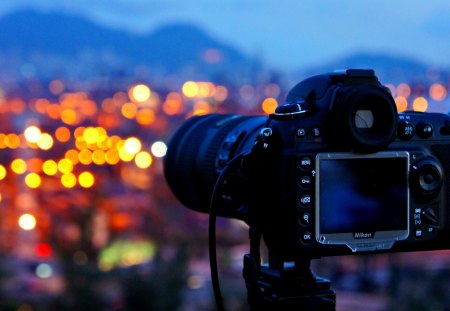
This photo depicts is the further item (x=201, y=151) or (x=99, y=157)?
(x=99, y=157)

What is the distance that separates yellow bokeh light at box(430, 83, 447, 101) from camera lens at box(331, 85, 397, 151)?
8.90 feet

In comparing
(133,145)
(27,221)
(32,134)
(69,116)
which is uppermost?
(69,116)

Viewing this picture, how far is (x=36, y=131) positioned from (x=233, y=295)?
6.14 m

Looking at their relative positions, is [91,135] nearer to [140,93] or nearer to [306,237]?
[140,93]

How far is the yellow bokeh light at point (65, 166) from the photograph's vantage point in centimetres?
908

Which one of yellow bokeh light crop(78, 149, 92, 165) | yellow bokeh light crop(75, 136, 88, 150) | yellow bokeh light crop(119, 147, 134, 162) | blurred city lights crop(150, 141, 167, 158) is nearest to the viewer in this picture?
blurred city lights crop(150, 141, 167, 158)

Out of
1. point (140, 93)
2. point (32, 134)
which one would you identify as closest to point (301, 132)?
point (32, 134)

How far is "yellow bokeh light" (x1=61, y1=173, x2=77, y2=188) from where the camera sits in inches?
328

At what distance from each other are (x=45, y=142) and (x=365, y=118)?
811 cm

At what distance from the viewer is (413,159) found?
126cm

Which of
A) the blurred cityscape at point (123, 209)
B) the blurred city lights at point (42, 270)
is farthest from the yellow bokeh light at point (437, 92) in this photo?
the blurred city lights at point (42, 270)

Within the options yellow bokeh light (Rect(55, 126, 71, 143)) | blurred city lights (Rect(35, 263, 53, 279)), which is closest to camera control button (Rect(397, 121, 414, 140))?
blurred city lights (Rect(35, 263, 53, 279))

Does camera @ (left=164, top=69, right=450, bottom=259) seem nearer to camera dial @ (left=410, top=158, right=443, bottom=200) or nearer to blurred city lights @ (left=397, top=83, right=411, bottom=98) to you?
camera dial @ (left=410, top=158, right=443, bottom=200)

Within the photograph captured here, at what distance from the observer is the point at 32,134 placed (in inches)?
348
